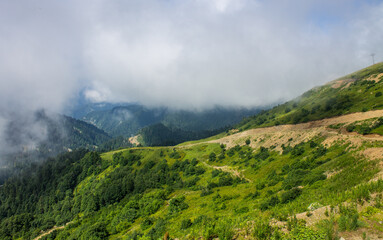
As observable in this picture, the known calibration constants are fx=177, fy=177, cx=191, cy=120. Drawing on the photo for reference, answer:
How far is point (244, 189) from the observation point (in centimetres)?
4662

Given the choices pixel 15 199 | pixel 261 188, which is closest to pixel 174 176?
pixel 261 188

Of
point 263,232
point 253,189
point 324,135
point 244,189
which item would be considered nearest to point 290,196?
point 263,232

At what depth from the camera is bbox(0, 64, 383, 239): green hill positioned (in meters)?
14.8

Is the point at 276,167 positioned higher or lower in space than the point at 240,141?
lower

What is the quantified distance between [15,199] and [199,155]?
687ft

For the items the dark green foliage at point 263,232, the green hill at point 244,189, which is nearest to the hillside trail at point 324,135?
the green hill at point 244,189

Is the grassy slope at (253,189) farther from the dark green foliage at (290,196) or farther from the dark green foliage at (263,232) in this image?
the dark green foliage at (263,232)

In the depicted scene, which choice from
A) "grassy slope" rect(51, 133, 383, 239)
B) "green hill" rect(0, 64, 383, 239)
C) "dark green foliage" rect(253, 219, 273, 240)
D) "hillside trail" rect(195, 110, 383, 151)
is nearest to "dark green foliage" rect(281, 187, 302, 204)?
"green hill" rect(0, 64, 383, 239)

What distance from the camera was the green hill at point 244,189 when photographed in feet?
48.5

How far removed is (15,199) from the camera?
611 ft

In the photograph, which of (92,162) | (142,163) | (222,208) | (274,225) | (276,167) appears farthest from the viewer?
(92,162)

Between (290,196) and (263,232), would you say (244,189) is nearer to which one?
(290,196)

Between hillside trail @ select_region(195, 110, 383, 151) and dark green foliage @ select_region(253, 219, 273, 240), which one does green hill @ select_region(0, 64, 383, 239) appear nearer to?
dark green foliage @ select_region(253, 219, 273, 240)

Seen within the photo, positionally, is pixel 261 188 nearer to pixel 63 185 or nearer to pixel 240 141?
pixel 240 141
